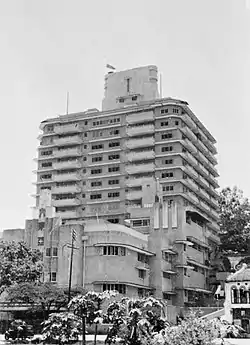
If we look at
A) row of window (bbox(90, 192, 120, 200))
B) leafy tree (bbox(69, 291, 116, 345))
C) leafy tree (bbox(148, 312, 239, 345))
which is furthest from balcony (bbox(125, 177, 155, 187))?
leafy tree (bbox(148, 312, 239, 345))

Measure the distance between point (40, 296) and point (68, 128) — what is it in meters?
52.8

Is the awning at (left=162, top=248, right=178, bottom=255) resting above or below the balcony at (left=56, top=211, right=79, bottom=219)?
below

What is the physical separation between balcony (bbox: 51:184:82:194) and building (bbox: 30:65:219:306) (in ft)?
0.59

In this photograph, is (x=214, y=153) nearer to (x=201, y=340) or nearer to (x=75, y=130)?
(x=75, y=130)

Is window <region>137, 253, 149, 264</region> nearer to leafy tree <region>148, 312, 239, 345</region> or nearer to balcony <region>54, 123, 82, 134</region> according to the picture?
balcony <region>54, 123, 82, 134</region>

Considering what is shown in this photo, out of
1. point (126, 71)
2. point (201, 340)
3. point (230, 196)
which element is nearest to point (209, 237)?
point (230, 196)

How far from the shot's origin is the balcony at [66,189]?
102562 millimetres

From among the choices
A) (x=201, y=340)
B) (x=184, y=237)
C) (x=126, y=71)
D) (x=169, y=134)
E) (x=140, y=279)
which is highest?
(x=126, y=71)

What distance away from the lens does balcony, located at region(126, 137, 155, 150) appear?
9838 cm

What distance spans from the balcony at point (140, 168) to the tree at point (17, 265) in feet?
115

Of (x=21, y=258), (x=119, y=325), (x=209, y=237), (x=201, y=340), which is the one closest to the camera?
(x=201, y=340)

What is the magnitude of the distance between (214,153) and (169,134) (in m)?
21.9

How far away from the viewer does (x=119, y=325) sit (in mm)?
40062

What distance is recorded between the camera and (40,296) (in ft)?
189
